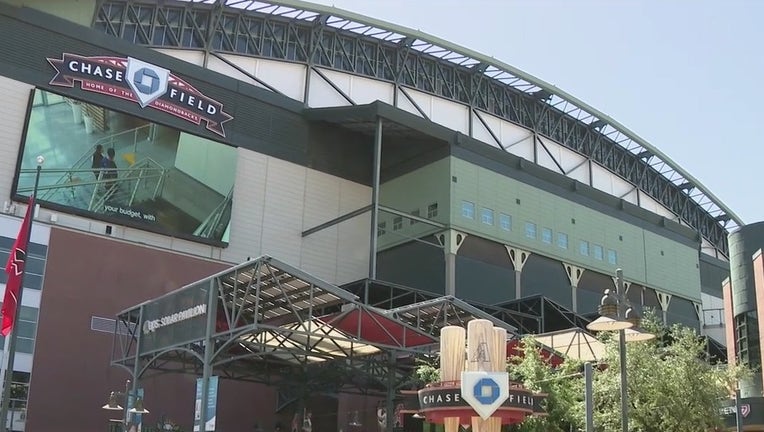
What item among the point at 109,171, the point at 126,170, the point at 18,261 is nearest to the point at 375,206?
A: the point at 126,170

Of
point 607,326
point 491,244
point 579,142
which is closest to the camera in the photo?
point 607,326

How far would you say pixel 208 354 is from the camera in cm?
2594

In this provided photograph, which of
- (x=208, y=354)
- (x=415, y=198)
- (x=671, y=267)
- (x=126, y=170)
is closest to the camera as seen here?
(x=208, y=354)

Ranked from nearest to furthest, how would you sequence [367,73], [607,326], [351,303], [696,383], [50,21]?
[607,326] → [696,383] → [351,303] → [50,21] → [367,73]

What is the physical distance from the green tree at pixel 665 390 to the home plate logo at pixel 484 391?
173 inches

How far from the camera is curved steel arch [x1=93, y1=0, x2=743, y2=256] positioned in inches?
2005

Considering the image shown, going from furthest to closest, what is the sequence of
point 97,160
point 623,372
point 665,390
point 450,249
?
point 450,249, point 97,160, point 665,390, point 623,372

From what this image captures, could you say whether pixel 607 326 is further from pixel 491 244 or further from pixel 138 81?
pixel 491 244

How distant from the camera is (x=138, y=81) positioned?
144 ft

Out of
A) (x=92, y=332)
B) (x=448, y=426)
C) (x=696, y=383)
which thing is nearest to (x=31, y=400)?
(x=92, y=332)

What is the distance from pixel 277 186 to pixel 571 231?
20.9m

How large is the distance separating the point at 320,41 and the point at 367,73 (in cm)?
397

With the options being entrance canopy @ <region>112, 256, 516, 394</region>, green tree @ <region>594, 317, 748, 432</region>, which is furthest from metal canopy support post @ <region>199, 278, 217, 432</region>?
green tree @ <region>594, 317, 748, 432</region>

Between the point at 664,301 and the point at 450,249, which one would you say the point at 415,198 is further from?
the point at 664,301
